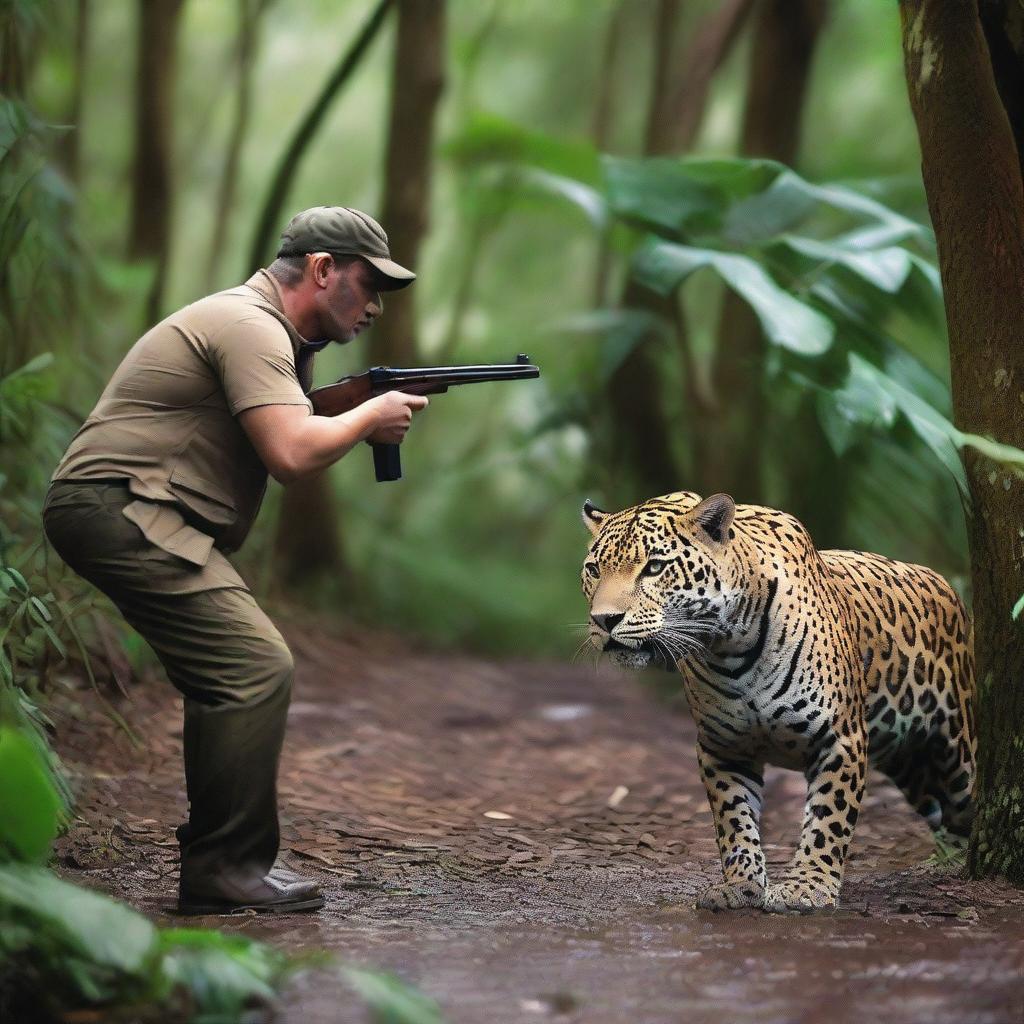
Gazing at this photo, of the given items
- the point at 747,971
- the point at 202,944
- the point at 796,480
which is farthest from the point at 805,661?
the point at 796,480

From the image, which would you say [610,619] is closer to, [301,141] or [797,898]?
[797,898]

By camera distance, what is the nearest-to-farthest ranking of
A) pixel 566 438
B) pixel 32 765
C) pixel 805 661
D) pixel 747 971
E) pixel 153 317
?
1. pixel 32 765
2. pixel 747 971
3. pixel 805 661
4. pixel 153 317
5. pixel 566 438

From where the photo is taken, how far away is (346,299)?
16.1ft

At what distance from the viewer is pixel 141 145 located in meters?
11.1

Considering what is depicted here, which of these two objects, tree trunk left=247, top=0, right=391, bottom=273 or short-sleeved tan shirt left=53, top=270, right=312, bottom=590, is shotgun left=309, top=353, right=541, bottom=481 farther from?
tree trunk left=247, top=0, right=391, bottom=273

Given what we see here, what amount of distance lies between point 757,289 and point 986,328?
1.92 meters

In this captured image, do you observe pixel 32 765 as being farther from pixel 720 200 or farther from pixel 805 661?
pixel 720 200

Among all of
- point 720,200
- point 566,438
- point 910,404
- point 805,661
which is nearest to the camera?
point 805,661

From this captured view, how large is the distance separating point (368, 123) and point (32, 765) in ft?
60.6

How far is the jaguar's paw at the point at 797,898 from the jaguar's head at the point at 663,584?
0.77 meters

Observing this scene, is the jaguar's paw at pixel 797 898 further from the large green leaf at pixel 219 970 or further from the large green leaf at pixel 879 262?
the large green leaf at pixel 879 262

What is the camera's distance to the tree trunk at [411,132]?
1095cm

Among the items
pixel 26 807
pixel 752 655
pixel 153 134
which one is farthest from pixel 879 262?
pixel 153 134

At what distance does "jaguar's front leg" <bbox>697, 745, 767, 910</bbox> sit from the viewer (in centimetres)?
483
